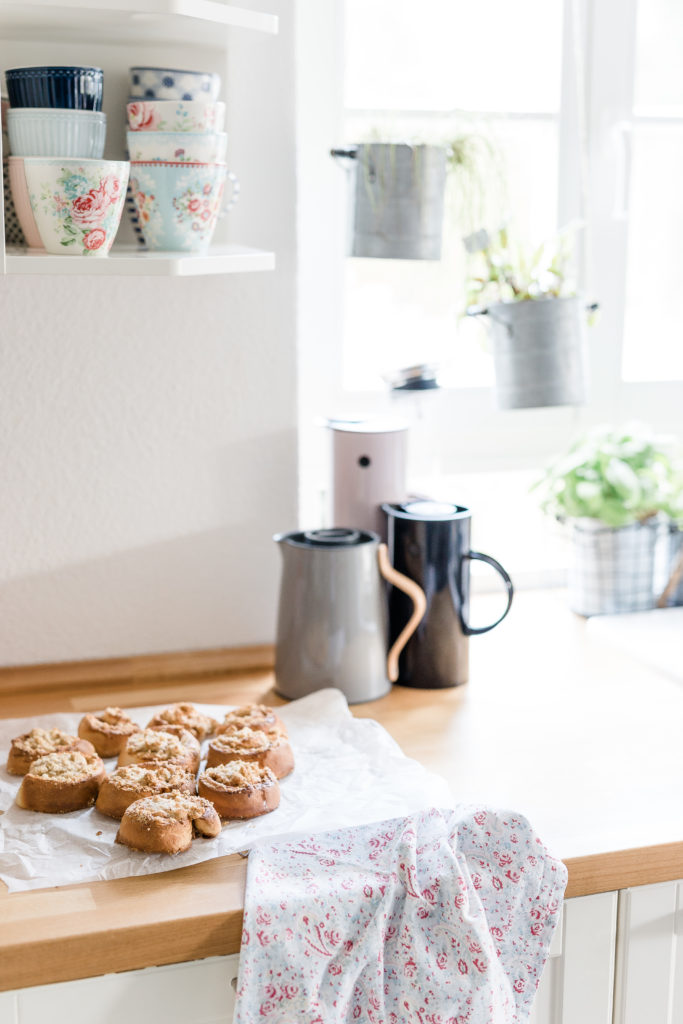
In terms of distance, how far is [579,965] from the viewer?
111cm

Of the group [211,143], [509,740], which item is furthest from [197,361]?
[509,740]

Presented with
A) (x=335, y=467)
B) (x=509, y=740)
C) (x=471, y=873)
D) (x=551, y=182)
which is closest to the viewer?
(x=471, y=873)

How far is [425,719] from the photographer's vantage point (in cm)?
139

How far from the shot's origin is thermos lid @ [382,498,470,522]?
1480 millimetres

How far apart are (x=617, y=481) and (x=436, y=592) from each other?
408mm

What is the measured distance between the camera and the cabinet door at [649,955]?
3.65 feet

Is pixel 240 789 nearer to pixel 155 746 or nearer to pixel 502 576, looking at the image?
pixel 155 746

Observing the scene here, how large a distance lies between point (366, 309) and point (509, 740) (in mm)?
777

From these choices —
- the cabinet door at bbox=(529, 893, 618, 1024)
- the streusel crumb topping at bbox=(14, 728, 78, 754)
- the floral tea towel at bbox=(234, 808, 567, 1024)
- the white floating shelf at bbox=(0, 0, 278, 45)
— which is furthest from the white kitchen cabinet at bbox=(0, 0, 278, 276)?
the cabinet door at bbox=(529, 893, 618, 1024)

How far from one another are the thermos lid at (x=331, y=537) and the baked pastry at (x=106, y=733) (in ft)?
0.99

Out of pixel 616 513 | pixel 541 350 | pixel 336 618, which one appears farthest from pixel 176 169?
pixel 616 513

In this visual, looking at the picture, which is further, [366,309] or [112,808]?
[366,309]

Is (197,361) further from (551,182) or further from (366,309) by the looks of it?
(551,182)

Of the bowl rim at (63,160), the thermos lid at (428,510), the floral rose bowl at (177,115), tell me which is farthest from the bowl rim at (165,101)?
the thermos lid at (428,510)
